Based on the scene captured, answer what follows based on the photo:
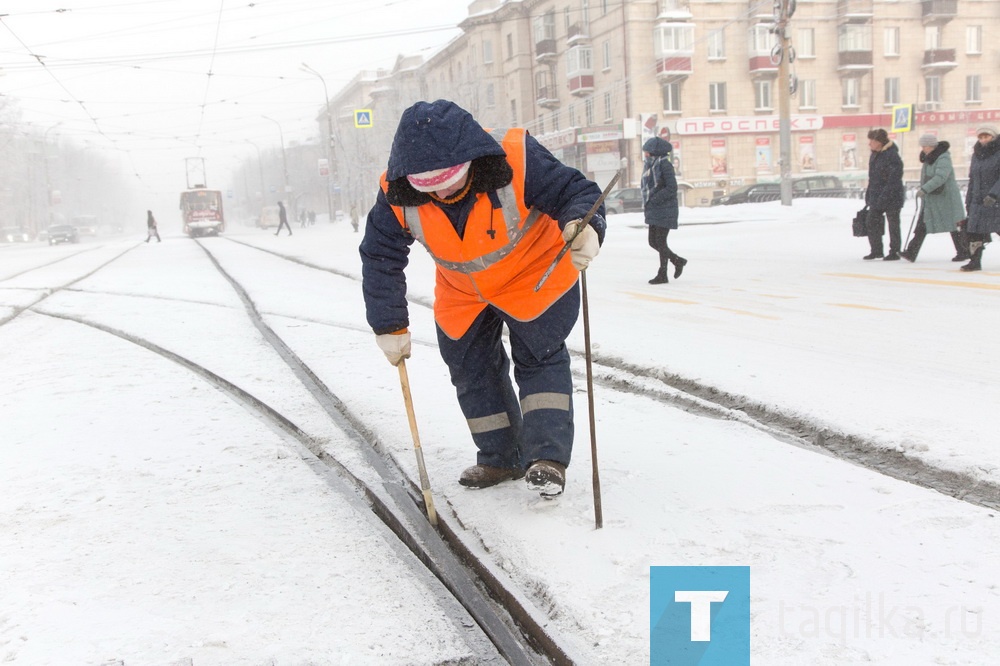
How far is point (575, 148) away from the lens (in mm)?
44312

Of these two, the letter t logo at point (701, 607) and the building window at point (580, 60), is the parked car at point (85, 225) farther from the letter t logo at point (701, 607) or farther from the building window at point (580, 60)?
the letter t logo at point (701, 607)

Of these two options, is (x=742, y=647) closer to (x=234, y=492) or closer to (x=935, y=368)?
(x=234, y=492)

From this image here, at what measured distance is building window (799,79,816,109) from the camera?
44.5 metres

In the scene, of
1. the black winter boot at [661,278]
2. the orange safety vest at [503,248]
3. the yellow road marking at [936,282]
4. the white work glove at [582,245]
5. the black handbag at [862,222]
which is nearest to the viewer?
the white work glove at [582,245]

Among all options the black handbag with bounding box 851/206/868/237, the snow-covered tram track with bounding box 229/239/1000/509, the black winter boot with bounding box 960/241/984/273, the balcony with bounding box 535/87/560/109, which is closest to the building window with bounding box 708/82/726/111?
the balcony with bounding box 535/87/560/109

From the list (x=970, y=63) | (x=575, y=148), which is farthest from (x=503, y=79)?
(x=970, y=63)

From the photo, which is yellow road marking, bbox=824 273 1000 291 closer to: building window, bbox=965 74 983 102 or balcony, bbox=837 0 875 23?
balcony, bbox=837 0 875 23

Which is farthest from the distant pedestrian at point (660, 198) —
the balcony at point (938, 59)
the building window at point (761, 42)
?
the balcony at point (938, 59)

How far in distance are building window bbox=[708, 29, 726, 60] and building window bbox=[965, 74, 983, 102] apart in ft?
51.7

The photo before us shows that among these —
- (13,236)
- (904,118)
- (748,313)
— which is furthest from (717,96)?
(13,236)

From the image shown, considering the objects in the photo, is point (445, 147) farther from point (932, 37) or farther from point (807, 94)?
point (932, 37)

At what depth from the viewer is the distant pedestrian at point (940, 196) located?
9547 millimetres

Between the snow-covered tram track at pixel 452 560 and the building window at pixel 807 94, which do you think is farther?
the building window at pixel 807 94

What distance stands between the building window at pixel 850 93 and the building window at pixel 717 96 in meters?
7.33
